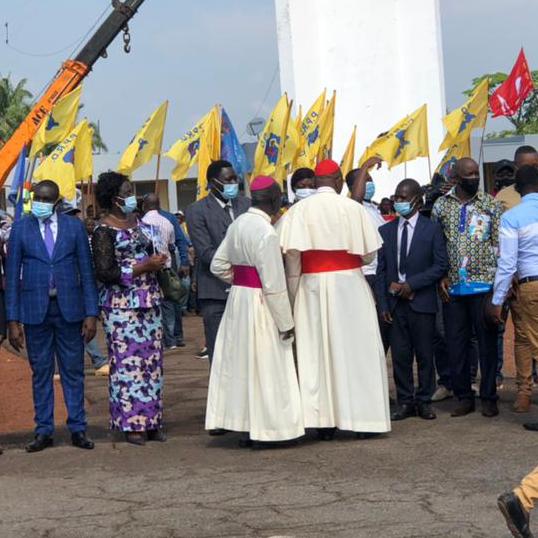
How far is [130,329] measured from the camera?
9.44 meters

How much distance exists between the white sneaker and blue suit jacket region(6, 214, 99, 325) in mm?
3216

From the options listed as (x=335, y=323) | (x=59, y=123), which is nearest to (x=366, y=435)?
(x=335, y=323)

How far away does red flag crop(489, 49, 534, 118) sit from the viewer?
66.4 feet

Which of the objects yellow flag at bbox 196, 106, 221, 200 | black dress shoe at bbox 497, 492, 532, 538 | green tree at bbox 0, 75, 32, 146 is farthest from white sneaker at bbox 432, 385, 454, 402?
green tree at bbox 0, 75, 32, 146

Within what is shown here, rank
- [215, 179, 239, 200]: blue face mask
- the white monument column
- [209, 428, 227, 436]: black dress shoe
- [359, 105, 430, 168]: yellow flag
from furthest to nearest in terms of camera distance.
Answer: the white monument column
[359, 105, 430, 168]: yellow flag
[215, 179, 239, 200]: blue face mask
[209, 428, 227, 436]: black dress shoe

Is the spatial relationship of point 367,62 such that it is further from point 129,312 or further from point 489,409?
point 129,312

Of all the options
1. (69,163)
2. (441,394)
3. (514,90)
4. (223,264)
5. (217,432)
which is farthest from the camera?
(514,90)

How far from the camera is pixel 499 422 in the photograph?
9.60 metres

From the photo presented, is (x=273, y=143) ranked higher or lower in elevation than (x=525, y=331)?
higher

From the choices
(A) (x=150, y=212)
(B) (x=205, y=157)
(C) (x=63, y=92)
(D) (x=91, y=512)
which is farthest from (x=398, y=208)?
(C) (x=63, y=92)

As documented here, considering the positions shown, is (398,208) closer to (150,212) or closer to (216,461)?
(216,461)

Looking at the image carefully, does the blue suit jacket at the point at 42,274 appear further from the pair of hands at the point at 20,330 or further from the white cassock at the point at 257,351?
the white cassock at the point at 257,351

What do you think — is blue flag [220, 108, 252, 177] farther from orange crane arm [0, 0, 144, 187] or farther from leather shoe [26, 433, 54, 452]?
leather shoe [26, 433, 54, 452]

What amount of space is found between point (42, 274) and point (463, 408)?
133 inches
